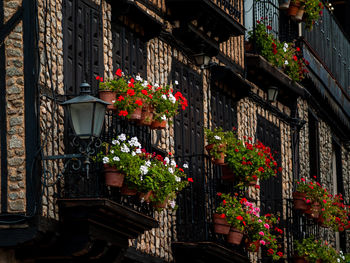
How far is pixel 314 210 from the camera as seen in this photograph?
70.0 ft

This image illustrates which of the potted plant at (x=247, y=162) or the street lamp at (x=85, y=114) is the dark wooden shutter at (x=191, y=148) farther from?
the street lamp at (x=85, y=114)

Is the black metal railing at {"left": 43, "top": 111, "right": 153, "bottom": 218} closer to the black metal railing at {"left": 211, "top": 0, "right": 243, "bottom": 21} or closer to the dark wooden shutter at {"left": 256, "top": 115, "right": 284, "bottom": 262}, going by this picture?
the black metal railing at {"left": 211, "top": 0, "right": 243, "bottom": 21}

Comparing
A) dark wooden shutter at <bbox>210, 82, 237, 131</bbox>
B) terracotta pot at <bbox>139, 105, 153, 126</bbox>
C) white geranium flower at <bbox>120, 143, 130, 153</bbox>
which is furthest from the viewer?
dark wooden shutter at <bbox>210, 82, 237, 131</bbox>

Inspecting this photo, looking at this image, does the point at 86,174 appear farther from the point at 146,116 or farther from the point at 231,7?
the point at 231,7

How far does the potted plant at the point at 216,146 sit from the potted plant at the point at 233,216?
21.8 inches

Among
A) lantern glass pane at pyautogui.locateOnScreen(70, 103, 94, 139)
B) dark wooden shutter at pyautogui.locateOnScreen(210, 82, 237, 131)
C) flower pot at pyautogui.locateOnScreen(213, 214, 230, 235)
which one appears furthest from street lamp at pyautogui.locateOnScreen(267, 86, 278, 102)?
lantern glass pane at pyautogui.locateOnScreen(70, 103, 94, 139)

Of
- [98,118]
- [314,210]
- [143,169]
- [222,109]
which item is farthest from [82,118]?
[314,210]

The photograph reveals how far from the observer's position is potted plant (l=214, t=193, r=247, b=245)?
59.1ft

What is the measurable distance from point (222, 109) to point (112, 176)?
5.35 metres

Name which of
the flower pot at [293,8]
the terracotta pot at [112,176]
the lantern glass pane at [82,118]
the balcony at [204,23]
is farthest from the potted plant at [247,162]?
the lantern glass pane at [82,118]

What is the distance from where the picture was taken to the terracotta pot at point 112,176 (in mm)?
14727

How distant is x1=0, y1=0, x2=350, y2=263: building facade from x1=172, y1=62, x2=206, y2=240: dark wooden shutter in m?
0.03

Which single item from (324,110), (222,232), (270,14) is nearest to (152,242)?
(222,232)

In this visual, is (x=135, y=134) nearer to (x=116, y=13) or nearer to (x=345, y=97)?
(x=116, y=13)
